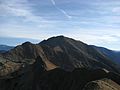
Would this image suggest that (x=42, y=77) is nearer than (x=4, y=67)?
Yes

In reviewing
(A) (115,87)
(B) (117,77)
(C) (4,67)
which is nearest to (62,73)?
(B) (117,77)

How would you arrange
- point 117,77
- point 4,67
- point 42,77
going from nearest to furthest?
point 117,77 → point 42,77 → point 4,67

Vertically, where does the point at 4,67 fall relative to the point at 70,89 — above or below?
below

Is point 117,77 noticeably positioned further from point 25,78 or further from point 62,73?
point 25,78

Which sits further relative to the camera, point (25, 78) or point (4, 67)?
point (4, 67)

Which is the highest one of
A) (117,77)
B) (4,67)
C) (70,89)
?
(117,77)

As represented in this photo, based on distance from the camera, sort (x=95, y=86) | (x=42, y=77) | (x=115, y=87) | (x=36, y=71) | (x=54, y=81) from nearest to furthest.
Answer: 1. (x=95, y=86)
2. (x=115, y=87)
3. (x=54, y=81)
4. (x=42, y=77)
5. (x=36, y=71)

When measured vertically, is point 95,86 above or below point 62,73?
above

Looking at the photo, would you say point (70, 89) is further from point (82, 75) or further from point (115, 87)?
point (115, 87)

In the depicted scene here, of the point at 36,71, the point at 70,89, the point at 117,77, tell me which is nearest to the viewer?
the point at 117,77

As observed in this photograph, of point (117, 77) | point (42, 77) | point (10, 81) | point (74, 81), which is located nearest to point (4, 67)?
point (10, 81)
